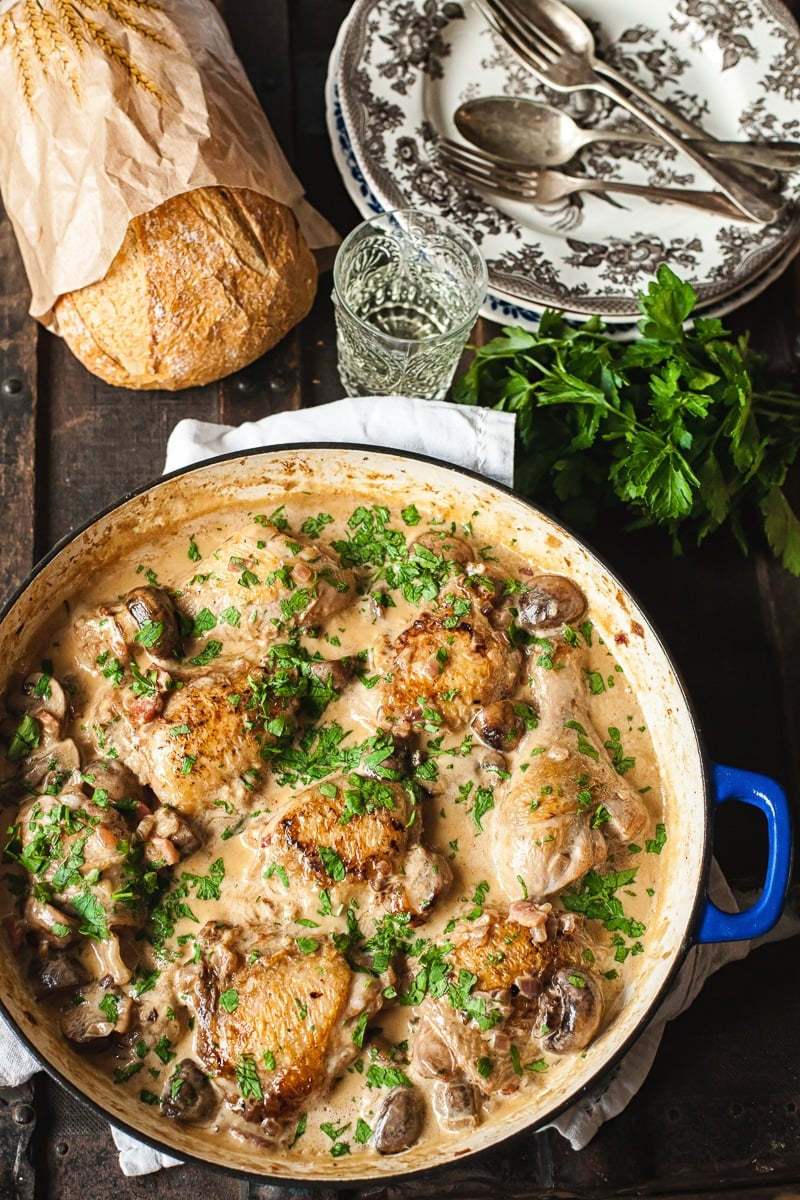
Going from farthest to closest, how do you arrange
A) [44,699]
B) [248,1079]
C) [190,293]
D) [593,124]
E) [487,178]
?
[593,124] < [487,178] < [190,293] < [44,699] < [248,1079]

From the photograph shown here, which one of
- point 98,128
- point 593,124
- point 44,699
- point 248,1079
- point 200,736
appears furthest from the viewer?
point 593,124

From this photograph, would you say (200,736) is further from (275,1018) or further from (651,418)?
(651,418)

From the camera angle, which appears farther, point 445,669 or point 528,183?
point 528,183

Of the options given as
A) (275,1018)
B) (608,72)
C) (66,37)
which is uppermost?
(66,37)

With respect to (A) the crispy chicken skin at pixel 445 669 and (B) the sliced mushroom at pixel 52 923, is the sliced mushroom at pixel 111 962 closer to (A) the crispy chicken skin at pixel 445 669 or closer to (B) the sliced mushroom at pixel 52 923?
(B) the sliced mushroom at pixel 52 923

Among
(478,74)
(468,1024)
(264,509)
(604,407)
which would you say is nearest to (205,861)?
(468,1024)

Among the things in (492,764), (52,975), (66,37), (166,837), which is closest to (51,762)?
(166,837)

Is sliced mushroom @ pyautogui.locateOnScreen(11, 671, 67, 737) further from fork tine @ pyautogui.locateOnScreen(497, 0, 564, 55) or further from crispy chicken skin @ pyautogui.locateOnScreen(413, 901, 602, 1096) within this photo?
fork tine @ pyautogui.locateOnScreen(497, 0, 564, 55)

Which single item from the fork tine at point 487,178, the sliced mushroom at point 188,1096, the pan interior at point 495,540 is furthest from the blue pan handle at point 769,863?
the fork tine at point 487,178
